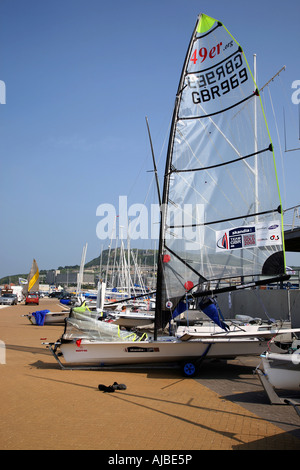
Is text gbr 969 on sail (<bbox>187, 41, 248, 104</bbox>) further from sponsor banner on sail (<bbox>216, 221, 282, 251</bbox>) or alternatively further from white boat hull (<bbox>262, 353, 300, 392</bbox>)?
white boat hull (<bbox>262, 353, 300, 392</bbox>)

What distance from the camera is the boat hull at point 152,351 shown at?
1011 centimetres

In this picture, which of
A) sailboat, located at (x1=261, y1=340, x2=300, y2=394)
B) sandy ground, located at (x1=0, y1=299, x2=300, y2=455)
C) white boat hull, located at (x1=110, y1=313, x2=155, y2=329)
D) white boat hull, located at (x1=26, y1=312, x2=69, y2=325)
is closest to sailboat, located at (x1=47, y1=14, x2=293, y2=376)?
sandy ground, located at (x1=0, y1=299, x2=300, y2=455)

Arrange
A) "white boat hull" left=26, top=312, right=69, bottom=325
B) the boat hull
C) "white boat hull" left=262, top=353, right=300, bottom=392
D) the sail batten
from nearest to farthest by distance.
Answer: "white boat hull" left=262, top=353, right=300, bottom=392, the boat hull, the sail batten, "white boat hull" left=26, top=312, right=69, bottom=325

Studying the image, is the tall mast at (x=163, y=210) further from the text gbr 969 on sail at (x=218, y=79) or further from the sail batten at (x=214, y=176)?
the text gbr 969 on sail at (x=218, y=79)

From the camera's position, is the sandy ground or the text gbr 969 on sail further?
the text gbr 969 on sail

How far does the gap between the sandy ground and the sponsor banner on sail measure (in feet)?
11.4

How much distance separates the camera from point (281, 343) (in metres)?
10.6

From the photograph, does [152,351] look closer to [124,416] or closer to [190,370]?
[190,370]

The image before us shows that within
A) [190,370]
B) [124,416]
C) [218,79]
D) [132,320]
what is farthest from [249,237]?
[132,320]

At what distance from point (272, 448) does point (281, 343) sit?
5556 millimetres

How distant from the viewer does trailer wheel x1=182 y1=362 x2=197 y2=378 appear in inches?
402
